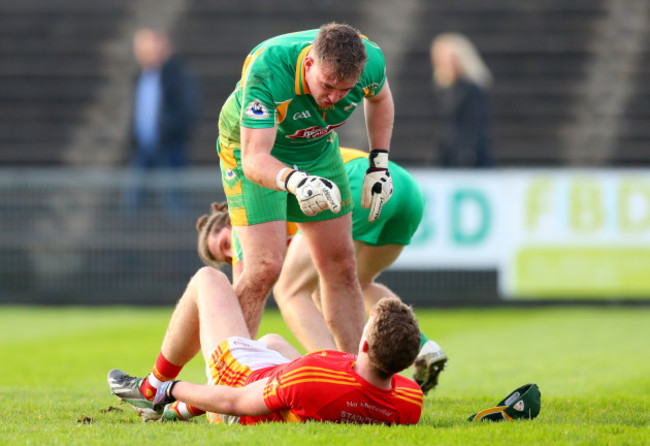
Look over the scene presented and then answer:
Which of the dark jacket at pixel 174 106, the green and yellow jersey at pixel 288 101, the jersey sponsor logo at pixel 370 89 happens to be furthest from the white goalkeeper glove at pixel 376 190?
the dark jacket at pixel 174 106

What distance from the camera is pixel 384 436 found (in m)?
4.63

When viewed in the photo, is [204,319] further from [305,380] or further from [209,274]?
[305,380]

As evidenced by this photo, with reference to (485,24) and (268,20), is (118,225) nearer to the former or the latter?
(268,20)

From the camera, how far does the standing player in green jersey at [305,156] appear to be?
557 centimetres

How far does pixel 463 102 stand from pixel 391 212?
7.80m

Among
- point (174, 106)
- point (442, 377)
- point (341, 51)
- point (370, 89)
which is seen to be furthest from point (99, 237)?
point (341, 51)

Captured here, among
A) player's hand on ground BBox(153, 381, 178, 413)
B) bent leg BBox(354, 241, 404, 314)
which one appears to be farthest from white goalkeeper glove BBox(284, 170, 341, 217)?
bent leg BBox(354, 241, 404, 314)

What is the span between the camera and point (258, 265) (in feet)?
20.2

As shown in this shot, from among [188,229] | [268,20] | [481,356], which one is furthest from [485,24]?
[481,356]

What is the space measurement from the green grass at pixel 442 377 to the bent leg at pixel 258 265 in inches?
31.3

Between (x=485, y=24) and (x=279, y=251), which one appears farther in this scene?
(x=485, y=24)

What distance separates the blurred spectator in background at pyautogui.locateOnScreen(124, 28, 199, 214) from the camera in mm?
15711

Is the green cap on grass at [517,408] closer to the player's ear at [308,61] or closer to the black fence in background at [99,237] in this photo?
the player's ear at [308,61]

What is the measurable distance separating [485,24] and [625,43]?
272cm
